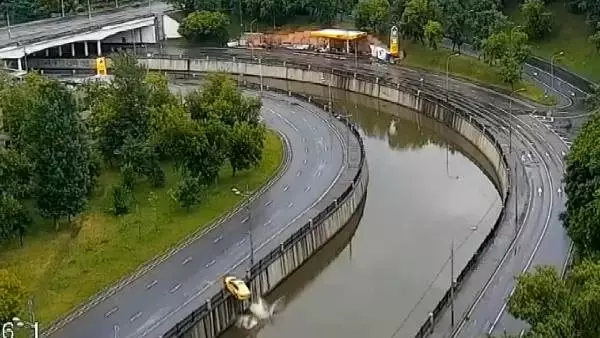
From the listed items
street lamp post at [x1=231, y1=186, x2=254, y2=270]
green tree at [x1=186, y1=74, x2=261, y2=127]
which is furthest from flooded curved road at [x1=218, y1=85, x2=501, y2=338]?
green tree at [x1=186, y1=74, x2=261, y2=127]

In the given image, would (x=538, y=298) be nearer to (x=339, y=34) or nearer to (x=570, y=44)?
(x=570, y=44)

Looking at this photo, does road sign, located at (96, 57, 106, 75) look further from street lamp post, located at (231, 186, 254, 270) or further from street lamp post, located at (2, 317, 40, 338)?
street lamp post, located at (2, 317, 40, 338)

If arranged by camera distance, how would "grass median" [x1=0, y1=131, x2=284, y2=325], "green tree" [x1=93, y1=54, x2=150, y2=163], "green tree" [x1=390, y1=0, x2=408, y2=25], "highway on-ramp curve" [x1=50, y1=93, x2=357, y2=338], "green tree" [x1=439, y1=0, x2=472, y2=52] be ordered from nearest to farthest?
"highway on-ramp curve" [x1=50, y1=93, x2=357, y2=338]
"grass median" [x1=0, y1=131, x2=284, y2=325]
"green tree" [x1=93, y1=54, x2=150, y2=163]
"green tree" [x1=439, y1=0, x2=472, y2=52]
"green tree" [x1=390, y1=0, x2=408, y2=25]

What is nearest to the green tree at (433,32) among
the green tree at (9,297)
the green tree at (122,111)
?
the green tree at (122,111)

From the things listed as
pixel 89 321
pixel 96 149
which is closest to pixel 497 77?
pixel 96 149

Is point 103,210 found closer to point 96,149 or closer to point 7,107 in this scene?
point 96,149
